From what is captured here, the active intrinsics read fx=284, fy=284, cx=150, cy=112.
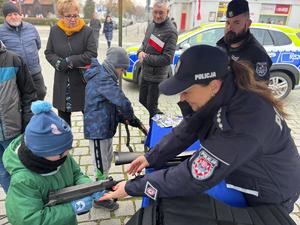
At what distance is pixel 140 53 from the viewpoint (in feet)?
12.6

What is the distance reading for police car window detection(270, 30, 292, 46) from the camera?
5777 millimetres

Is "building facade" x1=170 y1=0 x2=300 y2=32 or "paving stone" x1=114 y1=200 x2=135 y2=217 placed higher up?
"building facade" x1=170 y1=0 x2=300 y2=32

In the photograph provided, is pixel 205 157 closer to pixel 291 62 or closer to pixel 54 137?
pixel 54 137

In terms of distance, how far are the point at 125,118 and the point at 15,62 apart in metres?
0.95

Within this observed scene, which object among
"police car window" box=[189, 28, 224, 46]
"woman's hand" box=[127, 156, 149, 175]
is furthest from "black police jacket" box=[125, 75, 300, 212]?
"police car window" box=[189, 28, 224, 46]

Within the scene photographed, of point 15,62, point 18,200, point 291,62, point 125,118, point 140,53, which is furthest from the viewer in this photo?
point 291,62

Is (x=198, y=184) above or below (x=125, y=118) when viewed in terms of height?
above

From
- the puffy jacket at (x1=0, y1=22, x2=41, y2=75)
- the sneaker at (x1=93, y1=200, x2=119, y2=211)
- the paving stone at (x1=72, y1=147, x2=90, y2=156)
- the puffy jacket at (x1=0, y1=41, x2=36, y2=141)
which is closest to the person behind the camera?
the puffy jacket at (x1=0, y1=41, x2=36, y2=141)

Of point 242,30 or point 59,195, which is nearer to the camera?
point 59,195

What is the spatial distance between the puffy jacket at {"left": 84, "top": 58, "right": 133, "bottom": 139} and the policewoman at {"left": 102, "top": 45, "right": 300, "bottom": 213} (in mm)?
842

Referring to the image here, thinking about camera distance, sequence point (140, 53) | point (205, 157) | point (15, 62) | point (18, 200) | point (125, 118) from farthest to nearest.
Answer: point (140, 53)
point (125, 118)
point (15, 62)
point (18, 200)
point (205, 157)

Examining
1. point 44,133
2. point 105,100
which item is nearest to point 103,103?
point 105,100

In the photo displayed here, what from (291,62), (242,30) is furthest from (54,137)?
(291,62)

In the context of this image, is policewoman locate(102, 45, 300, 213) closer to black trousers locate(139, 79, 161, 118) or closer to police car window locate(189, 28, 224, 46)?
black trousers locate(139, 79, 161, 118)
